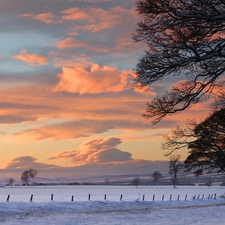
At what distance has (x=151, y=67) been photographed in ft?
32.1

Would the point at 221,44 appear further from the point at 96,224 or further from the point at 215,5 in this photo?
the point at 96,224

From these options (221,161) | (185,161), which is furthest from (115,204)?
(221,161)

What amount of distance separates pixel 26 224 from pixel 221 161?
23.7 meters

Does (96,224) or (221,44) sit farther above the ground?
(221,44)

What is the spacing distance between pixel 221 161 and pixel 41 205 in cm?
1788

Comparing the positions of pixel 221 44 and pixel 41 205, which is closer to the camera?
pixel 221 44

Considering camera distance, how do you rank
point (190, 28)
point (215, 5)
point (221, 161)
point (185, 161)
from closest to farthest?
point (215, 5)
point (190, 28)
point (221, 161)
point (185, 161)

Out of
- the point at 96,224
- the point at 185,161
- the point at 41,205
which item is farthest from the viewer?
the point at 185,161

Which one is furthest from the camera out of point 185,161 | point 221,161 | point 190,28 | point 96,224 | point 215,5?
point 185,161

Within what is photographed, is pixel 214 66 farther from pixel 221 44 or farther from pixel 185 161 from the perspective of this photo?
pixel 185 161

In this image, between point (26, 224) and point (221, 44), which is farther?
point (26, 224)

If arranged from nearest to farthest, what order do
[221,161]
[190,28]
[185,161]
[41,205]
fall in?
[190,28] < [41,205] < [221,161] < [185,161]

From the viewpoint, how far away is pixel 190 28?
9281 mm

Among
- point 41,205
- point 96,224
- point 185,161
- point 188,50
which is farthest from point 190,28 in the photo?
point 185,161
